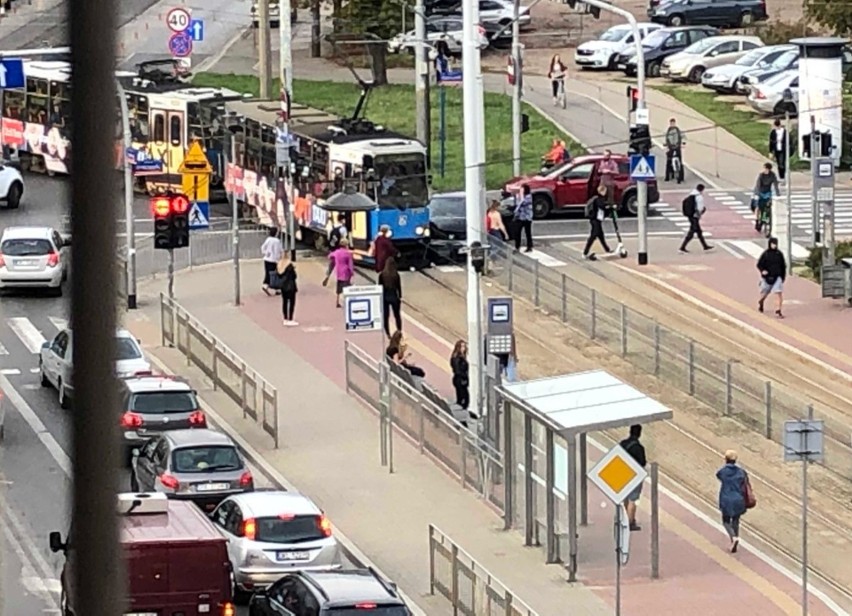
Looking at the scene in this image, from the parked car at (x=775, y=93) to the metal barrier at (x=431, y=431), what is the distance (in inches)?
1162

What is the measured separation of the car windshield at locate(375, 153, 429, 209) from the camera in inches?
1623

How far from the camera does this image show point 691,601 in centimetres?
2016

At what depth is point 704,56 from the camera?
64750mm

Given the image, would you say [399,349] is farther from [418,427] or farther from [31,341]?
[31,341]

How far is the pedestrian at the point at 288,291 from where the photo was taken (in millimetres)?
34219

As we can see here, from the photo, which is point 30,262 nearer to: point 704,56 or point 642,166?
point 642,166

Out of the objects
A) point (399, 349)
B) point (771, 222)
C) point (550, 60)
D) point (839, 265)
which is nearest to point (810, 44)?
point (771, 222)

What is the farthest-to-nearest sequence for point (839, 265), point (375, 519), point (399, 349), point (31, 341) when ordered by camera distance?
point (839, 265) → point (31, 341) → point (399, 349) → point (375, 519)

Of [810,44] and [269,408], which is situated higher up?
[810,44]

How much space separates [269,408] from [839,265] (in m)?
12.8

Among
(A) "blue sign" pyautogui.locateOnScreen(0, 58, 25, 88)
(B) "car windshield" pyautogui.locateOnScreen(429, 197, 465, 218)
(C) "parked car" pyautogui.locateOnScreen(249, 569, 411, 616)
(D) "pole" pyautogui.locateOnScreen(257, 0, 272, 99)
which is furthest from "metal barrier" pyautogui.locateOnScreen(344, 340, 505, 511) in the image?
(D) "pole" pyautogui.locateOnScreen(257, 0, 272, 99)

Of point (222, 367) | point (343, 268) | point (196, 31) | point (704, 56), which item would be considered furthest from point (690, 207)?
point (196, 31)

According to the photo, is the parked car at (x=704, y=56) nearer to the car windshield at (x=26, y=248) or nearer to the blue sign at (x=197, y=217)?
the car windshield at (x=26, y=248)

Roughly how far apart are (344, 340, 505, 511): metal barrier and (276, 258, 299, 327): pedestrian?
4567mm
